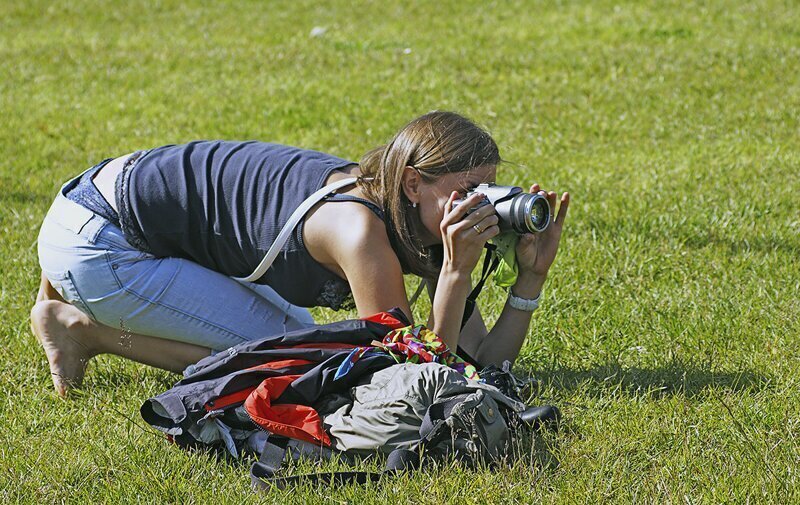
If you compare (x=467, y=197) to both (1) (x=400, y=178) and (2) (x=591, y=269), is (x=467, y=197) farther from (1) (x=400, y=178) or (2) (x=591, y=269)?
(2) (x=591, y=269)

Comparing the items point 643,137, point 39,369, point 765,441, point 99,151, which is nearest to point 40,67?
point 99,151

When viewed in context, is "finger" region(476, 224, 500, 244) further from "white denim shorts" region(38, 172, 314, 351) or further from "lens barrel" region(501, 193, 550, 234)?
"white denim shorts" region(38, 172, 314, 351)

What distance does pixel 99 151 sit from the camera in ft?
25.3

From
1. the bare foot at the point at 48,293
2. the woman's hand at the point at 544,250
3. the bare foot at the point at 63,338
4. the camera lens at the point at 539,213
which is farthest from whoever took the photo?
the bare foot at the point at 48,293

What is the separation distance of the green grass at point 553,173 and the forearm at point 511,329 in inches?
8.3

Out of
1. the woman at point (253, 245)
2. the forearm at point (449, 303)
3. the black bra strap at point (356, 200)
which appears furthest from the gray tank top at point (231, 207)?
the forearm at point (449, 303)

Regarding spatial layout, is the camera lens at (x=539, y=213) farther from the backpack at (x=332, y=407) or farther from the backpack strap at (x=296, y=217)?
the backpack strap at (x=296, y=217)

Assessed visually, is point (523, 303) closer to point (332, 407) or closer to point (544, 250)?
point (544, 250)

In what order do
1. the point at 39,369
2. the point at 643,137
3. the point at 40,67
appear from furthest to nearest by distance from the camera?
the point at 40,67
the point at 643,137
the point at 39,369

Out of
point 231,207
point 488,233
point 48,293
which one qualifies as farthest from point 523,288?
point 48,293

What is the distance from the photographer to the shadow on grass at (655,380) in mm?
3631

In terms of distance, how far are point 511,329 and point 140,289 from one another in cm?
138

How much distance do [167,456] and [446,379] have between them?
92 cm

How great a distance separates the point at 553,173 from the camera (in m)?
6.62
